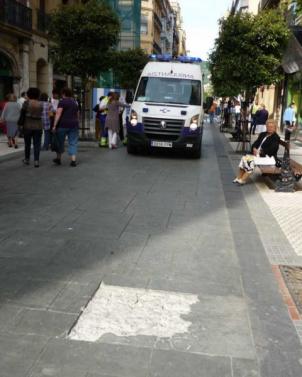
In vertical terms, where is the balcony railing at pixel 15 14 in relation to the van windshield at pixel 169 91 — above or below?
above

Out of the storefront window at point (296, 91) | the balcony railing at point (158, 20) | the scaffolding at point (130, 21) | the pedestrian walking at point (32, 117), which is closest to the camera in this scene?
the pedestrian walking at point (32, 117)

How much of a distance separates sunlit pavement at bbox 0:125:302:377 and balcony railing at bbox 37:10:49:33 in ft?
62.7

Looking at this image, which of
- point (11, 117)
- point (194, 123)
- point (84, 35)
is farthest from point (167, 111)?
point (84, 35)

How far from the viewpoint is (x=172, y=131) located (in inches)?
543

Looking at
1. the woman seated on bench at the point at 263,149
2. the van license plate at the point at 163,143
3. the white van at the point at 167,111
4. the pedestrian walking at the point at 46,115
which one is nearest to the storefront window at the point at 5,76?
the pedestrian walking at the point at 46,115

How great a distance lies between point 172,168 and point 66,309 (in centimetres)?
848

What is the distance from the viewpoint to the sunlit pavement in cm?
324

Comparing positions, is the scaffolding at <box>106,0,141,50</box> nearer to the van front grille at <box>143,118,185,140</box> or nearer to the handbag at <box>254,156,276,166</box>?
the van front grille at <box>143,118,185,140</box>

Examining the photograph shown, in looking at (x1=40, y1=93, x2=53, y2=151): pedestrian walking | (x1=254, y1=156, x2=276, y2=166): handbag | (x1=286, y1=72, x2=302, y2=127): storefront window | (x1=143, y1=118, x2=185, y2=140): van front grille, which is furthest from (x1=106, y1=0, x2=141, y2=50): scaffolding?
(x1=254, y1=156, x2=276, y2=166): handbag

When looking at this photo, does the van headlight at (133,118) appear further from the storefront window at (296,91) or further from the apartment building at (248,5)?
the apartment building at (248,5)

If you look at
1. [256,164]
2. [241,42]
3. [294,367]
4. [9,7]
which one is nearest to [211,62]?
[241,42]

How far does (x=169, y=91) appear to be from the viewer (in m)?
14.6

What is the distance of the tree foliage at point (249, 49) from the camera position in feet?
50.7

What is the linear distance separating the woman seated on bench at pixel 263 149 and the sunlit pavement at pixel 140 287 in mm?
1215
